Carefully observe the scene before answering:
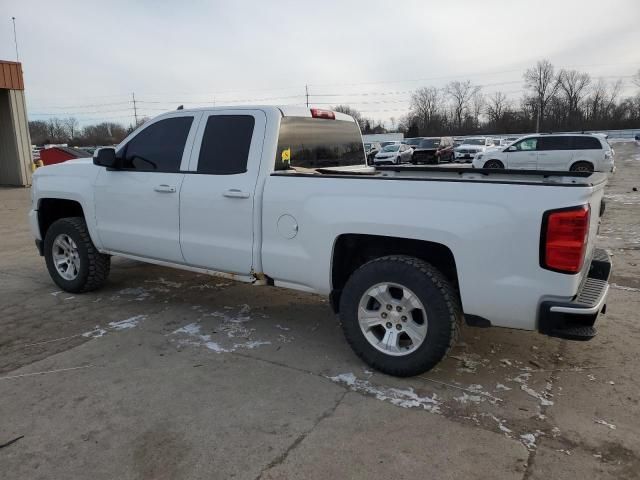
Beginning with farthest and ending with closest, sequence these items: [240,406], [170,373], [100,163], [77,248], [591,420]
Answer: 1. [77,248]
2. [100,163]
3. [170,373]
4. [240,406]
5. [591,420]

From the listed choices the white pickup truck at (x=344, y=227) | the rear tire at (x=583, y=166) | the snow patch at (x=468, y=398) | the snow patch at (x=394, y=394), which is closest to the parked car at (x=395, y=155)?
the rear tire at (x=583, y=166)

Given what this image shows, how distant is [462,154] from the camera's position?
32.2m

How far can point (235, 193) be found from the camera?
418 cm

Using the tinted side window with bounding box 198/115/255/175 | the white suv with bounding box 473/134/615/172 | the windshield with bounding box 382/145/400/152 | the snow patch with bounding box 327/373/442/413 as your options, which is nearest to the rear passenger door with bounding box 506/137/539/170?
the white suv with bounding box 473/134/615/172

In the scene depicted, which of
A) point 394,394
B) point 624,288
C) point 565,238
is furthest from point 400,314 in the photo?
point 624,288

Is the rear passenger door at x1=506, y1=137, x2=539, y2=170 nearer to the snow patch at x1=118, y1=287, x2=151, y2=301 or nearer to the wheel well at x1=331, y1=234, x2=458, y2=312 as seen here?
the snow patch at x1=118, y1=287, x2=151, y2=301

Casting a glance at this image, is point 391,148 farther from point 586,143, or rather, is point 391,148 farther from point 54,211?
point 54,211

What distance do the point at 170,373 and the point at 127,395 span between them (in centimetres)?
38

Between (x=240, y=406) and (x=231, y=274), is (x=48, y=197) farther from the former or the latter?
(x=240, y=406)

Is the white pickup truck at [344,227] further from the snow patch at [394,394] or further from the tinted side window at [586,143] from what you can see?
the tinted side window at [586,143]

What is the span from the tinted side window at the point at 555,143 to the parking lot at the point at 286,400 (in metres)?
Result: 15.8

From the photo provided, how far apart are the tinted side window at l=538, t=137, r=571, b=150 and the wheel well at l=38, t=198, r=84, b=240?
18.2m

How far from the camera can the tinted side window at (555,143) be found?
19.3 meters

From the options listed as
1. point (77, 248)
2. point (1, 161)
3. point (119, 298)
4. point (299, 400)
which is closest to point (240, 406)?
point (299, 400)
